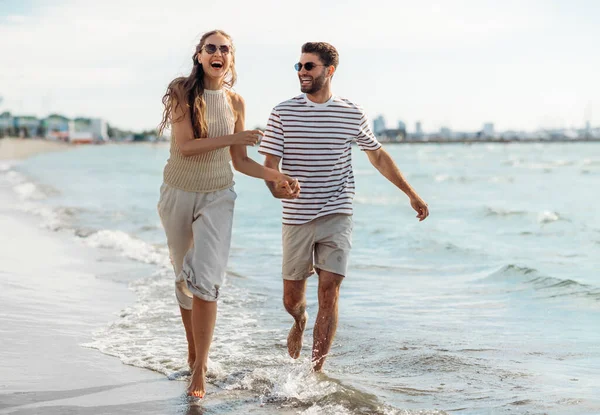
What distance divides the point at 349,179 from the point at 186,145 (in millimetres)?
1112

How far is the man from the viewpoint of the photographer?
16.2ft

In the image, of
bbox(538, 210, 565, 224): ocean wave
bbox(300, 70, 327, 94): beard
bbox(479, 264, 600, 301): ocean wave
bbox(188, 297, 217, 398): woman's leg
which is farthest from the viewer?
bbox(538, 210, 565, 224): ocean wave

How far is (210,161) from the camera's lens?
184 inches

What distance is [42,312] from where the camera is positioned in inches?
280

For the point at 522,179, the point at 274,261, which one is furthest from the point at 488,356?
the point at 522,179

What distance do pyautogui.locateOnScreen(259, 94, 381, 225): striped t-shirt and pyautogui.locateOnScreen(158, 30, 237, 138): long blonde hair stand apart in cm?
50

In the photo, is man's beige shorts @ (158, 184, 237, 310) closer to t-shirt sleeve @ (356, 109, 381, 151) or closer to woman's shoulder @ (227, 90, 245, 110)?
woman's shoulder @ (227, 90, 245, 110)

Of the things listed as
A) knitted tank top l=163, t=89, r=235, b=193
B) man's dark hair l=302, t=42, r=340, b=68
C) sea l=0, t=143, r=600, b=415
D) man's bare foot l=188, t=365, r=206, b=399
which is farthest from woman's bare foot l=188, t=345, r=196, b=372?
man's dark hair l=302, t=42, r=340, b=68

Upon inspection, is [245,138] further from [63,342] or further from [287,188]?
[63,342]

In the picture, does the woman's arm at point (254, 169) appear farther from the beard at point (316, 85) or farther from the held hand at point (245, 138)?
the beard at point (316, 85)

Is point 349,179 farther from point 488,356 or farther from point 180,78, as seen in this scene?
point 488,356

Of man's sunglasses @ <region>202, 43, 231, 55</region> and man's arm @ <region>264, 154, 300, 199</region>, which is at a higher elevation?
man's sunglasses @ <region>202, 43, 231, 55</region>

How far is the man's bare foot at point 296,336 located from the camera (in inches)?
215

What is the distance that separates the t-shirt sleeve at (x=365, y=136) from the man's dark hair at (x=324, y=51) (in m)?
0.37
